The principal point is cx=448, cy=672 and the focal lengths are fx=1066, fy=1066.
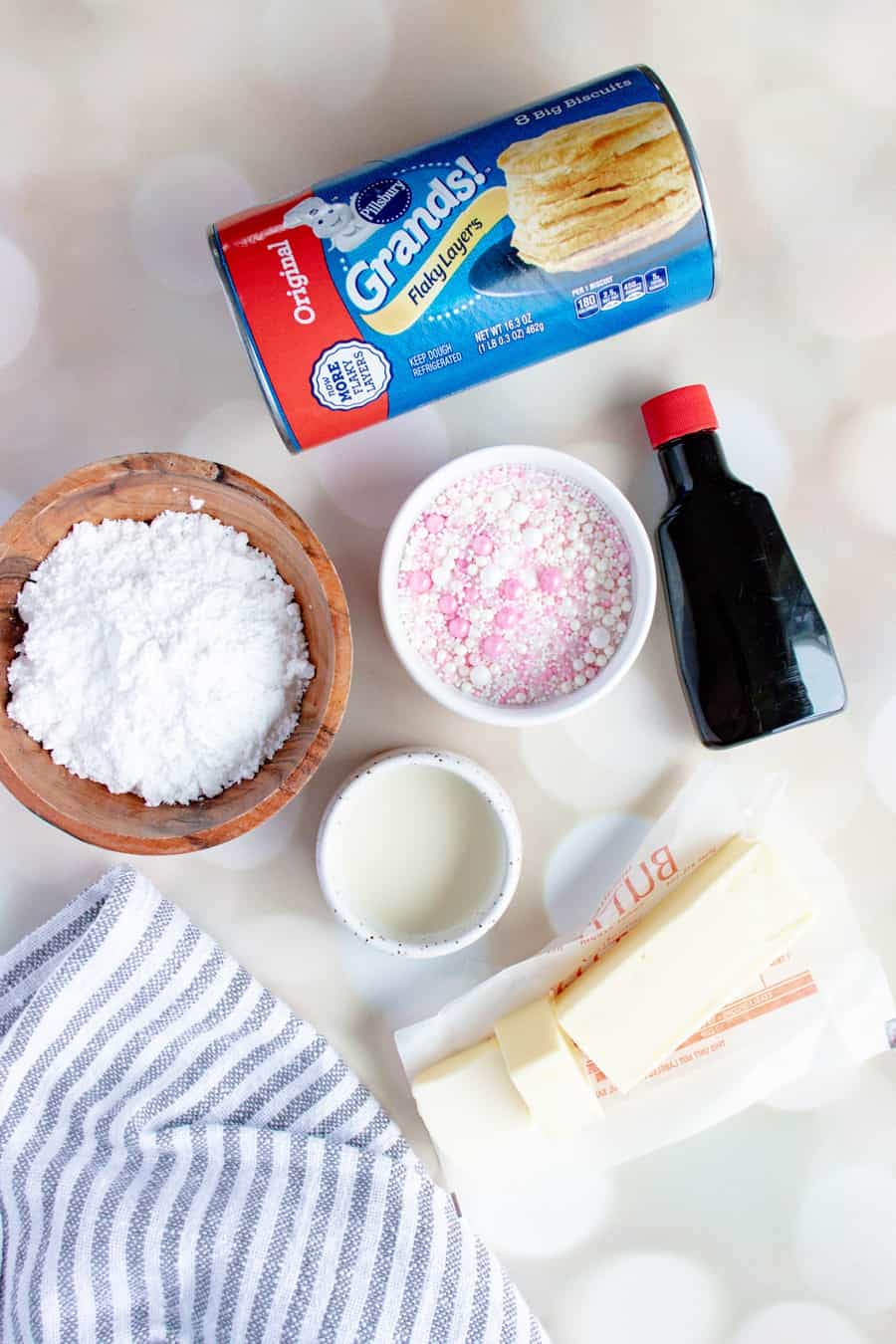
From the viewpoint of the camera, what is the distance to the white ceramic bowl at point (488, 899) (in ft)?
2.68

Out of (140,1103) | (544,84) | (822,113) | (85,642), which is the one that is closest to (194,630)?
(85,642)

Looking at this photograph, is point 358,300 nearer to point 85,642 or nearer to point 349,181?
point 349,181

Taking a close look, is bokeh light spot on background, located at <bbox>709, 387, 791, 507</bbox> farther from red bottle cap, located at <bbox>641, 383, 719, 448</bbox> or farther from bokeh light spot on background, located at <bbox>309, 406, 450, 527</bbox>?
bokeh light spot on background, located at <bbox>309, 406, 450, 527</bbox>

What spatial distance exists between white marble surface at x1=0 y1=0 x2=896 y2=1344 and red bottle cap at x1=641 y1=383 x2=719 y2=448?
0.06 m

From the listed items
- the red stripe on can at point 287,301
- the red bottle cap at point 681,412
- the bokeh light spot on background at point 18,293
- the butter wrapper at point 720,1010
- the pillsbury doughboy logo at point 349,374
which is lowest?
the butter wrapper at point 720,1010

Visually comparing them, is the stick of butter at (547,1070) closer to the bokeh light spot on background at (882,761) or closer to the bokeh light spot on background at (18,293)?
the bokeh light spot on background at (882,761)

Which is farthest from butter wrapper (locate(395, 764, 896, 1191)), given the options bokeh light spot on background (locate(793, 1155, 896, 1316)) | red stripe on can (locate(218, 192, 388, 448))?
red stripe on can (locate(218, 192, 388, 448))

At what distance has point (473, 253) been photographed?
0.70 m

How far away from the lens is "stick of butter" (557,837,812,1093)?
827 millimetres

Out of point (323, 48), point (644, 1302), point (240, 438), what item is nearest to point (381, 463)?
point (240, 438)

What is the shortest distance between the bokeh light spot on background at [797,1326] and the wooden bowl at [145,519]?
0.64 meters

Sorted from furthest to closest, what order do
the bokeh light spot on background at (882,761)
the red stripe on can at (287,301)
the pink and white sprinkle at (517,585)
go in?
the bokeh light spot on background at (882,761), the pink and white sprinkle at (517,585), the red stripe on can at (287,301)

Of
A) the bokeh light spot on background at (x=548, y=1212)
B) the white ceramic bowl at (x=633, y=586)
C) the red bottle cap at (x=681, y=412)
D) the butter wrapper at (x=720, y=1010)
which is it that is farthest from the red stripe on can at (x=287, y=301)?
the bokeh light spot on background at (x=548, y=1212)

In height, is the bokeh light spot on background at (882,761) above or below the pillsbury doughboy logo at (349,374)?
below
